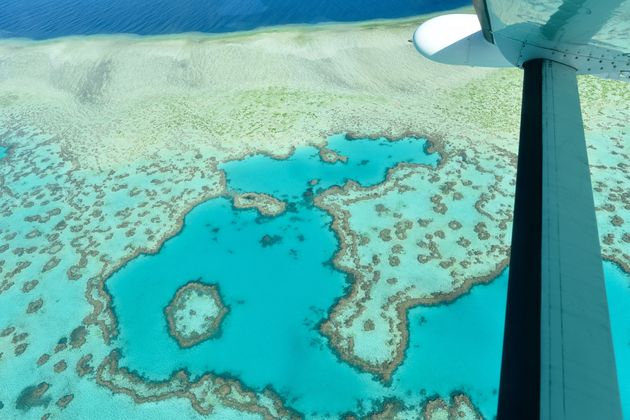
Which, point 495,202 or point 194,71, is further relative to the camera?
point 194,71

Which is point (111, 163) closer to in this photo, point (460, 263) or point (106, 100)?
point (106, 100)

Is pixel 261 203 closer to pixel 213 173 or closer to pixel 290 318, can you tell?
pixel 213 173

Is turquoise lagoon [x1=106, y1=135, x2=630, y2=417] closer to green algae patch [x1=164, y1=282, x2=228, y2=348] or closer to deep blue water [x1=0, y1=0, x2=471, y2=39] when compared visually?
green algae patch [x1=164, y1=282, x2=228, y2=348]

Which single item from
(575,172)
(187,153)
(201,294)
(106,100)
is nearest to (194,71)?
(106,100)

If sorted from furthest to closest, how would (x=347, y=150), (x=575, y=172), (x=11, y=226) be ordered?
1. (x=347, y=150)
2. (x=11, y=226)
3. (x=575, y=172)

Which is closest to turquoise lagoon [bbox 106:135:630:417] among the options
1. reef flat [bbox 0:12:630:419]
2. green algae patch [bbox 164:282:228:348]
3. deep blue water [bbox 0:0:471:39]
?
green algae patch [bbox 164:282:228:348]

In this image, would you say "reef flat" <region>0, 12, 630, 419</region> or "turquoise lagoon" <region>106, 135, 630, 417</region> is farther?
"reef flat" <region>0, 12, 630, 419</region>

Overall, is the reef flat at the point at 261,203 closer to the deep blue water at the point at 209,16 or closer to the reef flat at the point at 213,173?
the reef flat at the point at 213,173
